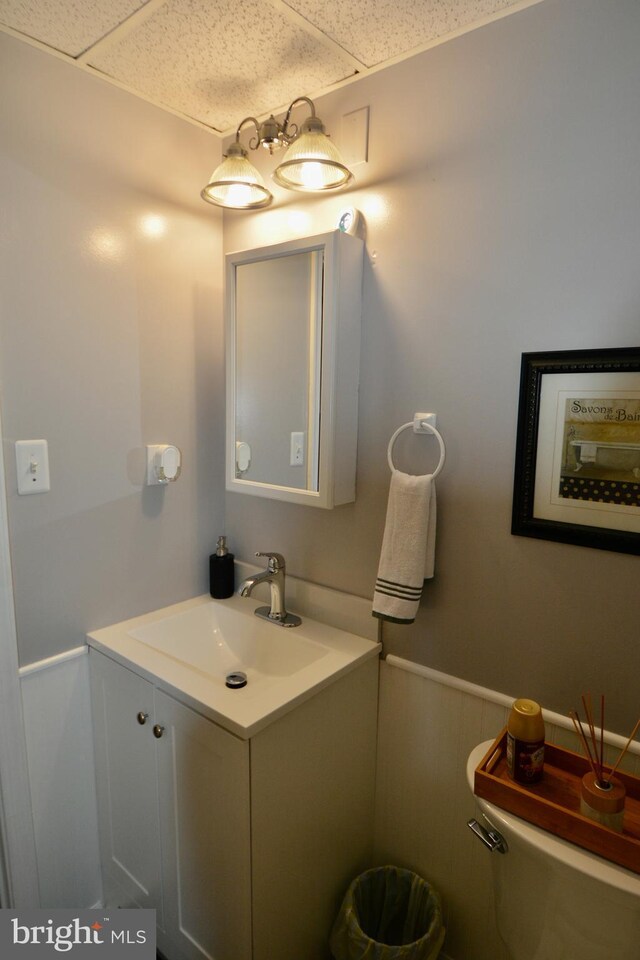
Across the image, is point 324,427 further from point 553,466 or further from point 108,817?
point 108,817

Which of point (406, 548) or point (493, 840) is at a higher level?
point (406, 548)

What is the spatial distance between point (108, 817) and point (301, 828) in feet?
1.94

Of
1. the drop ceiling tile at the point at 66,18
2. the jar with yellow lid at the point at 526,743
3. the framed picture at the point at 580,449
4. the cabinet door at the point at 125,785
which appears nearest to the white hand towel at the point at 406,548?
the framed picture at the point at 580,449

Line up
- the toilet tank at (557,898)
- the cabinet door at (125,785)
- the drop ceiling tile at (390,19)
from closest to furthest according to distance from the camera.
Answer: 1. the toilet tank at (557,898)
2. the drop ceiling tile at (390,19)
3. the cabinet door at (125,785)

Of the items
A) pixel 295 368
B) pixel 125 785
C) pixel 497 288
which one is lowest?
pixel 125 785

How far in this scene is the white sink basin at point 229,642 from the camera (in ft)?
4.83

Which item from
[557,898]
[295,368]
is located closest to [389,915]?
[557,898]

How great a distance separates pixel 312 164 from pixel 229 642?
1307mm

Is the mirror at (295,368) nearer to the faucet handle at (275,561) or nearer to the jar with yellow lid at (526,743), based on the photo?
the faucet handle at (275,561)

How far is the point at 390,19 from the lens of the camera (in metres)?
1.14

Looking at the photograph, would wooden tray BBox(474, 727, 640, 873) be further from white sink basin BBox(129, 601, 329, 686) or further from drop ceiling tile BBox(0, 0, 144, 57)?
drop ceiling tile BBox(0, 0, 144, 57)

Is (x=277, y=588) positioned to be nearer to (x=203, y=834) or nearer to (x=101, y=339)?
(x=203, y=834)

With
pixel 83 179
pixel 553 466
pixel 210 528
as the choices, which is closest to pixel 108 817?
pixel 210 528

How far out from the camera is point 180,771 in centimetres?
126
